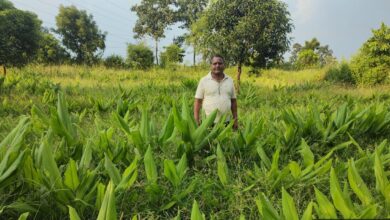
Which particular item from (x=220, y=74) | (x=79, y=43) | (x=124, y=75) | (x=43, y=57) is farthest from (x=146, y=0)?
(x=220, y=74)

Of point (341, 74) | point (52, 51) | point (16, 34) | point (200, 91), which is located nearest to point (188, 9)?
point (52, 51)

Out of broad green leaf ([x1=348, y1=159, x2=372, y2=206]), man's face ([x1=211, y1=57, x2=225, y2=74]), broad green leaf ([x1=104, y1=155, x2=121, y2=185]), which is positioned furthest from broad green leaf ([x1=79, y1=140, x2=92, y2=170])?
man's face ([x1=211, y1=57, x2=225, y2=74])

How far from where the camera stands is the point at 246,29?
32.2 feet

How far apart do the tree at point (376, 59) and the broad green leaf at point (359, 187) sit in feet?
46.4

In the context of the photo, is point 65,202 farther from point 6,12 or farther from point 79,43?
point 79,43

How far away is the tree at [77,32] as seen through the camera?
27828 mm

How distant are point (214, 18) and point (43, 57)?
60.9ft

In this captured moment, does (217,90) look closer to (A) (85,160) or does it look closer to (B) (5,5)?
(A) (85,160)

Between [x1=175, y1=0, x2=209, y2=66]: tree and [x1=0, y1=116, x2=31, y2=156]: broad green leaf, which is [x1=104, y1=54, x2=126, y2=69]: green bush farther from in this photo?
[x1=0, y1=116, x2=31, y2=156]: broad green leaf

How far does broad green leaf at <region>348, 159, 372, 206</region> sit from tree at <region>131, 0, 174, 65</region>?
35.5 metres

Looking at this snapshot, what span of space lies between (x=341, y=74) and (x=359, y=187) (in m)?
16.2

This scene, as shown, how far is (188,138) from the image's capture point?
3064 mm

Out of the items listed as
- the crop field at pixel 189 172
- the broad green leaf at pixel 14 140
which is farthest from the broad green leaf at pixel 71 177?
the broad green leaf at pixel 14 140

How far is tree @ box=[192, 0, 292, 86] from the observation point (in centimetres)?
987
